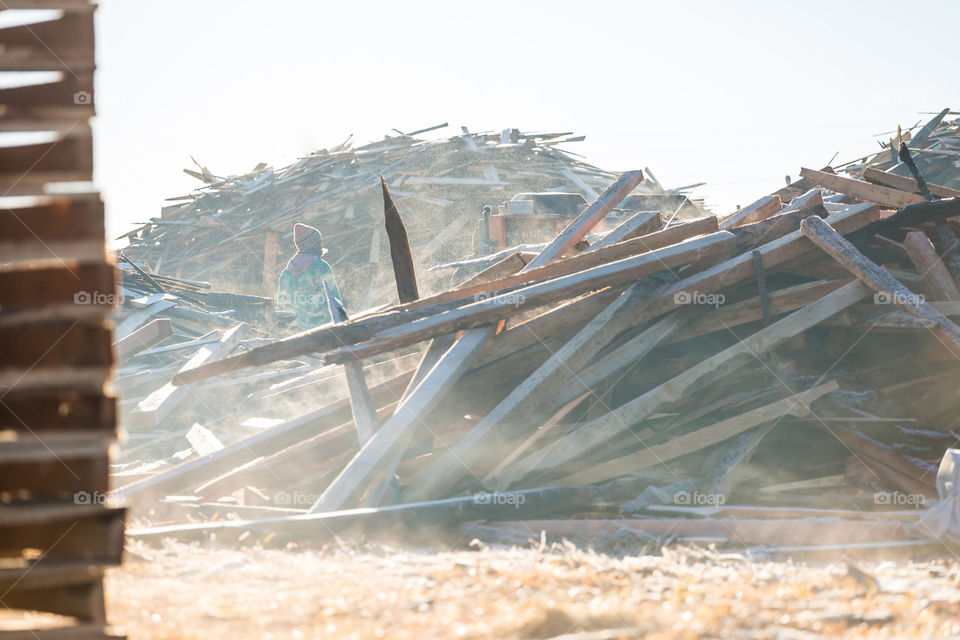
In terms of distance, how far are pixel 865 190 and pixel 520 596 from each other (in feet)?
19.7

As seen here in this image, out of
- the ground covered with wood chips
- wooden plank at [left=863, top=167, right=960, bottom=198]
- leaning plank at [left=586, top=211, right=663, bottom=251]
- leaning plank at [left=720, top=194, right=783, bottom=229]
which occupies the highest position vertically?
wooden plank at [left=863, top=167, right=960, bottom=198]

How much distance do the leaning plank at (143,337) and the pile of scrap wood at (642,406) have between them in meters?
3.30

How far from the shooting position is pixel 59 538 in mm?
2031

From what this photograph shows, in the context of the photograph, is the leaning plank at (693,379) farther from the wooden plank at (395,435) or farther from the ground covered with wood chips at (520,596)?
the ground covered with wood chips at (520,596)

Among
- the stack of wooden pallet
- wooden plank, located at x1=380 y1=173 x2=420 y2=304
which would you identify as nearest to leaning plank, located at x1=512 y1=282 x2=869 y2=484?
wooden plank, located at x1=380 y1=173 x2=420 y2=304

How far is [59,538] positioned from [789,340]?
4.91m

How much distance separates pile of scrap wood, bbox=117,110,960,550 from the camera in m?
4.53

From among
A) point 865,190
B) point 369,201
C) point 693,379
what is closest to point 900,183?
point 865,190

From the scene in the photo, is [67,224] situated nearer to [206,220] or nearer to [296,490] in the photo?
[296,490]

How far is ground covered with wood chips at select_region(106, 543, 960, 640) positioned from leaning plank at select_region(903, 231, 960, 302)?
275 cm

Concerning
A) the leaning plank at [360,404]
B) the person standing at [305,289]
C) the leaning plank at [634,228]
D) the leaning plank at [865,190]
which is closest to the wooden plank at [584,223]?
the leaning plank at [634,228]

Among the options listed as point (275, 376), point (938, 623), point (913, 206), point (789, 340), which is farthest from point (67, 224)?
point (275, 376)

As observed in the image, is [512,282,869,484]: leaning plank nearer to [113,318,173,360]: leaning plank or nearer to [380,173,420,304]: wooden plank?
[380,173,420,304]: wooden plank

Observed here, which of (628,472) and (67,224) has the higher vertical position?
(67,224)
